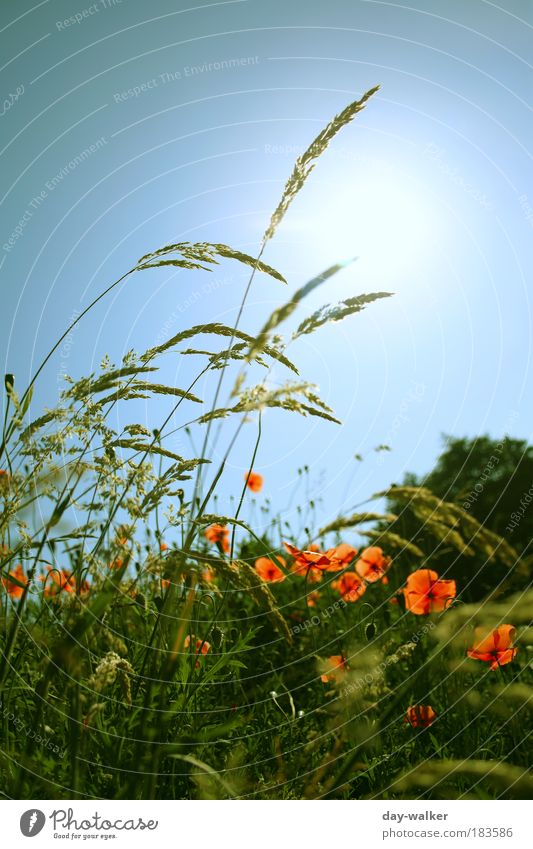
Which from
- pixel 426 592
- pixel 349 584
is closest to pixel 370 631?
pixel 426 592

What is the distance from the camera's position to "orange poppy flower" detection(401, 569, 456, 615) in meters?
1.91

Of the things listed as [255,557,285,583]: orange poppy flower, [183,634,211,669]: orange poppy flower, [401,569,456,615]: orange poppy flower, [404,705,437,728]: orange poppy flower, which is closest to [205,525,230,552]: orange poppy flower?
[255,557,285,583]: orange poppy flower

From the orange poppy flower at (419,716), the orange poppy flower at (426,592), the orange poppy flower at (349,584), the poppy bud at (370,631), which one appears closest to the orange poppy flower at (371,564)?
the orange poppy flower at (349,584)

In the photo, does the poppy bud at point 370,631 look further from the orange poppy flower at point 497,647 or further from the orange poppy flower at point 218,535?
the orange poppy flower at point 218,535

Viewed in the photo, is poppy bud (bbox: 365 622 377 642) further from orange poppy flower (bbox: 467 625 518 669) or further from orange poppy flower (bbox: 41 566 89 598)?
orange poppy flower (bbox: 41 566 89 598)

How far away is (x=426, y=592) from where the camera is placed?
1.92 m

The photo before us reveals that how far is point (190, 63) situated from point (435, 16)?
879mm

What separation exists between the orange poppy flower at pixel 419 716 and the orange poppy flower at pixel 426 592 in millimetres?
352

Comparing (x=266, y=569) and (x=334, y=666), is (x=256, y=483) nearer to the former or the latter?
(x=266, y=569)

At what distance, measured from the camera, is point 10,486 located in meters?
1.26

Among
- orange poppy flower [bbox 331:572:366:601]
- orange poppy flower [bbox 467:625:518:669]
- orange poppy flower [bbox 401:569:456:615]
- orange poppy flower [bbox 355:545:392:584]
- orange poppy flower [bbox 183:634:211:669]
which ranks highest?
orange poppy flower [bbox 355:545:392:584]

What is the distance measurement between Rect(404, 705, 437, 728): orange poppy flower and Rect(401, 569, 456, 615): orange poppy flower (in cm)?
35
